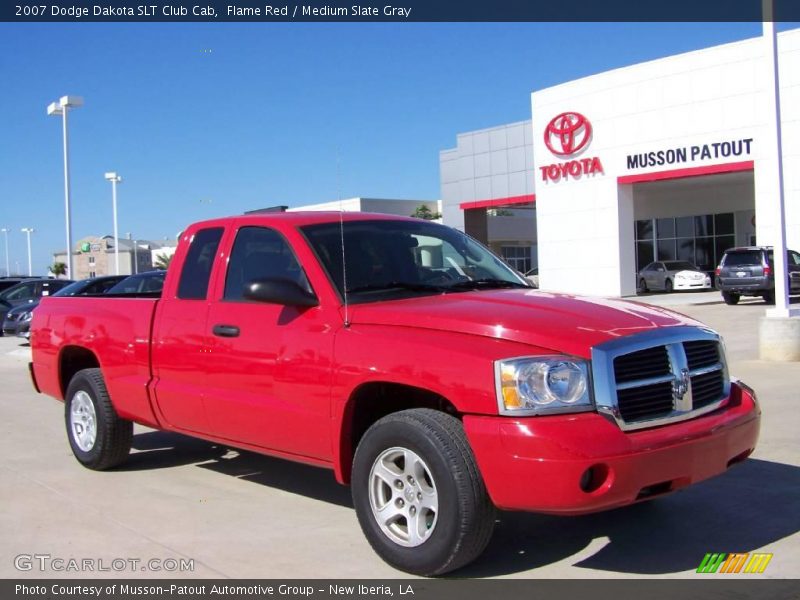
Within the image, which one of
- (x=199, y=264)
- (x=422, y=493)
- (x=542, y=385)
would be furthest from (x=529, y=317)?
(x=199, y=264)

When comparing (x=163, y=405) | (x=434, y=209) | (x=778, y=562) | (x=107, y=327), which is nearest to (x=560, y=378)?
(x=778, y=562)

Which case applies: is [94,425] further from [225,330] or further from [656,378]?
[656,378]

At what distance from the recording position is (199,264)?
19.8 feet

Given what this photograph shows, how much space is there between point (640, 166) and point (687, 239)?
1098 centimetres

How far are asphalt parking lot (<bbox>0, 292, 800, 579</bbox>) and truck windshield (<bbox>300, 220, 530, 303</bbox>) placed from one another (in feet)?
4.87

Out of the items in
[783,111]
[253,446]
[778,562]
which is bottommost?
[778,562]

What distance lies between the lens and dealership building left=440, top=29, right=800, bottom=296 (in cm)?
2731

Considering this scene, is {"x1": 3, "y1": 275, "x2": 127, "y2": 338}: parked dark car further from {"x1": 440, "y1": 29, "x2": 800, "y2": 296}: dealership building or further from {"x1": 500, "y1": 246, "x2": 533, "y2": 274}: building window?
{"x1": 500, "y1": 246, "x2": 533, "y2": 274}: building window

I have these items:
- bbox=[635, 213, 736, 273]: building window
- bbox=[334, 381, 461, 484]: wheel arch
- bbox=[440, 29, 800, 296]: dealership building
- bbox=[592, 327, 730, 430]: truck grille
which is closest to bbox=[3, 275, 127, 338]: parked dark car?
bbox=[334, 381, 461, 484]: wheel arch

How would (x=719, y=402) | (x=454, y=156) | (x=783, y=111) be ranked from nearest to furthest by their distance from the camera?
(x=719, y=402)
(x=783, y=111)
(x=454, y=156)

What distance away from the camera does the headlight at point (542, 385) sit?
158 inches

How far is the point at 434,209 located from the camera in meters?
67.6
